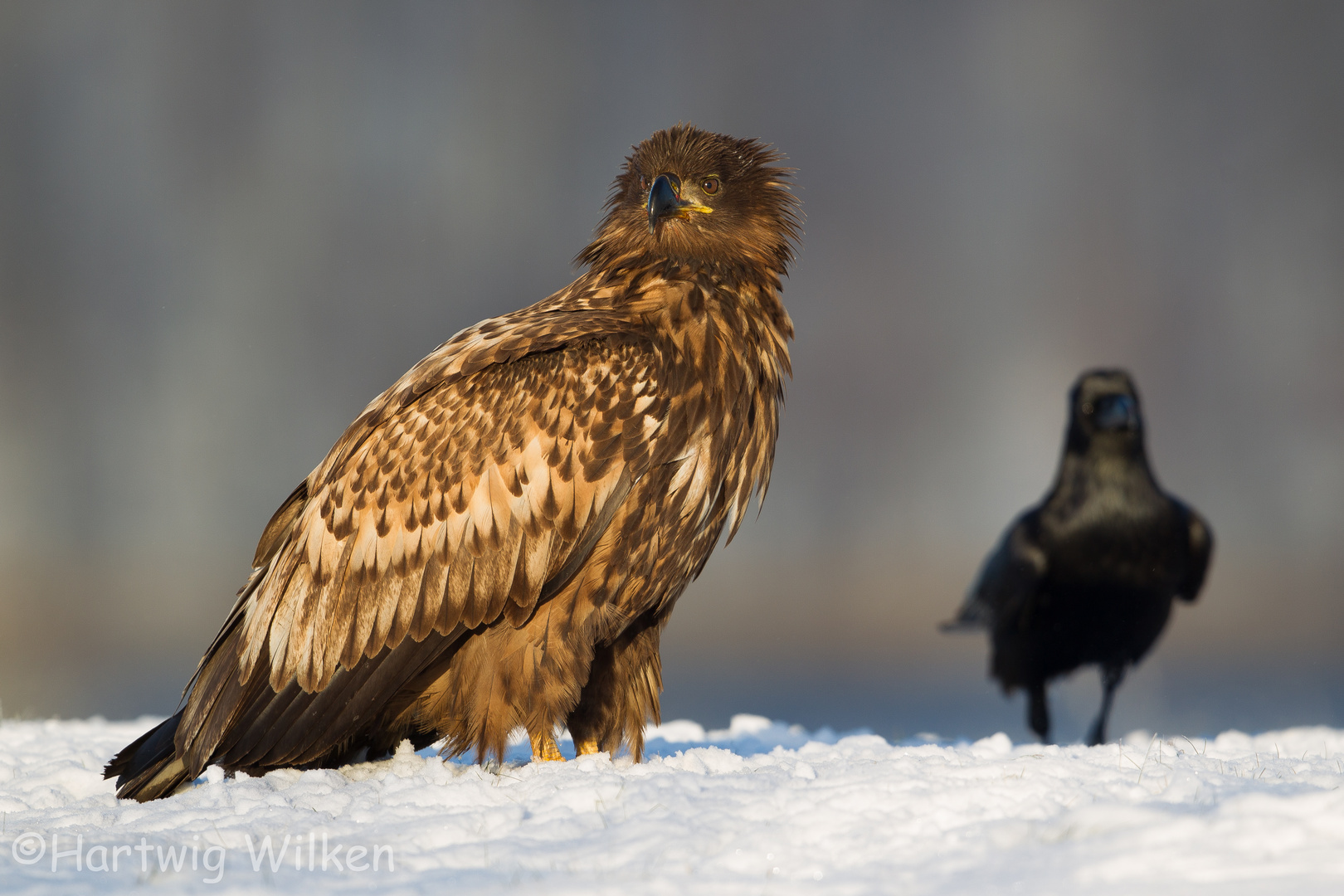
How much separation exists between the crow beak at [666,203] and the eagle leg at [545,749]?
271cm

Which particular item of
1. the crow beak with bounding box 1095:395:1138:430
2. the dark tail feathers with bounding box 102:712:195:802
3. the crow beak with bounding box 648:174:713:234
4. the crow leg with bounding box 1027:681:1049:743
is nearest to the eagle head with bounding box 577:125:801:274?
the crow beak with bounding box 648:174:713:234

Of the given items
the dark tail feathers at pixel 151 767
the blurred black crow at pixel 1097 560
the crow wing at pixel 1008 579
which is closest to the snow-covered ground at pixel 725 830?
the dark tail feathers at pixel 151 767

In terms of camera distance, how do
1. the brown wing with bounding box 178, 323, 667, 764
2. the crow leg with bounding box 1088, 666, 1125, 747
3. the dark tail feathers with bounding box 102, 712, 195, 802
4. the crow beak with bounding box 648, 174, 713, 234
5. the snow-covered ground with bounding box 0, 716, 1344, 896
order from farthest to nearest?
the crow leg with bounding box 1088, 666, 1125, 747, the crow beak with bounding box 648, 174, 713, 234, the dark tail feathers with bounding box 102, 712, 195, 802, the brown wing with bounding box 178, 323, 667, 764, the snow-covered ground with bounding box 0, 716, 1344, 896

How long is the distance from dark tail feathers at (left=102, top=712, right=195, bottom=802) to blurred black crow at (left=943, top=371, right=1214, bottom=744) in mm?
7717

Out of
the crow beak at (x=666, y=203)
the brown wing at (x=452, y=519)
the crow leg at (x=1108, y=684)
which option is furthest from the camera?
the crow leg at (x=1108, y=684)

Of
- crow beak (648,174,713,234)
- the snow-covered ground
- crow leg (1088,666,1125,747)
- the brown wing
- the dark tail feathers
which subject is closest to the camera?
the snow-covered ground

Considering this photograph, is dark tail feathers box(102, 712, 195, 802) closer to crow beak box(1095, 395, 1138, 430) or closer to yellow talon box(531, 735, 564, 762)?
yellow talon box(531, 735, 564, 762)

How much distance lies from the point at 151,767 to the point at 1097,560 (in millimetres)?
8069

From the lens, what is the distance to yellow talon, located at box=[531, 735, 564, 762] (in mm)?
5402

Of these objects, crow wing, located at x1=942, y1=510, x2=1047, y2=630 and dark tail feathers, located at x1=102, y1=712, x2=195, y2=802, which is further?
crow wing, located at x1=942, y1=510, x2=1047, y2=630

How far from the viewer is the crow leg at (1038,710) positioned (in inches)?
427

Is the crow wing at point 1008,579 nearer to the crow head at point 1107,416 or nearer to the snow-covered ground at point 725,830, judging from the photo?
the crow head at point 1107,416

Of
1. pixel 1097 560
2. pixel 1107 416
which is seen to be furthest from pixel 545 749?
pixel 1107 416

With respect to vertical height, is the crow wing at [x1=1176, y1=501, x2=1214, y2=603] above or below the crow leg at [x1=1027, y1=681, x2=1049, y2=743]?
above
